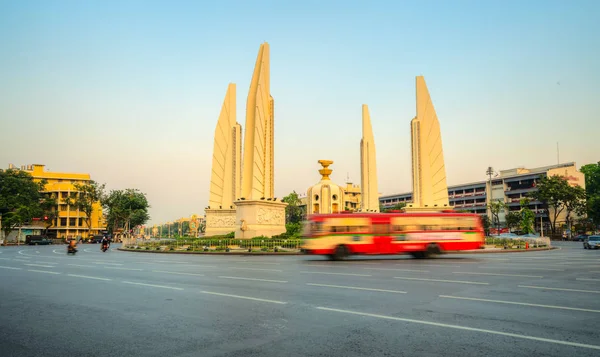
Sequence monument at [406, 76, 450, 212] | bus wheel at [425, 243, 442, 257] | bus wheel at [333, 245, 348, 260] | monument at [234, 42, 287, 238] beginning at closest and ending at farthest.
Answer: bus wheel at [333, 245, 348, 260], bus wheel at [425, 243, 442, 257], monument at [234, 42, 287, 238], monument at [406, 76, 450, 212]

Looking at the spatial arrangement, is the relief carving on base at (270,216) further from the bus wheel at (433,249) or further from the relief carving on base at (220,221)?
the bus wheel at (433,249)

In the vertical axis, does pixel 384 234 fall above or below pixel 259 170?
below

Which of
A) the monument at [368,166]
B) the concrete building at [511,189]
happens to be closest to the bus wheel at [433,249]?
the monument at [368,166]

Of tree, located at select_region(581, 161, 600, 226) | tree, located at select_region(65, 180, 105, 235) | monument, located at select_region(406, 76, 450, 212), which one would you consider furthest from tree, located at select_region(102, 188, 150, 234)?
tree, located at select_region(581, 161, 600, 226)

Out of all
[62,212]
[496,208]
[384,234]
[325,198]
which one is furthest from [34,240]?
[496,208]

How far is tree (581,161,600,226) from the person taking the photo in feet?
199

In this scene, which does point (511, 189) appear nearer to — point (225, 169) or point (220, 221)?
point (225, 169)

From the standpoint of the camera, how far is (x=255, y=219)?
114 feet

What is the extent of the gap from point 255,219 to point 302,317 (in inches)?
1094

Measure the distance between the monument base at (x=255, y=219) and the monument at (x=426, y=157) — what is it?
564 inches

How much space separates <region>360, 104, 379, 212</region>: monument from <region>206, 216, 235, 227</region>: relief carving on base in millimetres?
17981

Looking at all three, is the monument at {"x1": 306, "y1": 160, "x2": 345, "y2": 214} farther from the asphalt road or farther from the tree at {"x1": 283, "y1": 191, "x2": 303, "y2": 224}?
the asphalt road

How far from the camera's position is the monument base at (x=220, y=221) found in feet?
156

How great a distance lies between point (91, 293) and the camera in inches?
409
